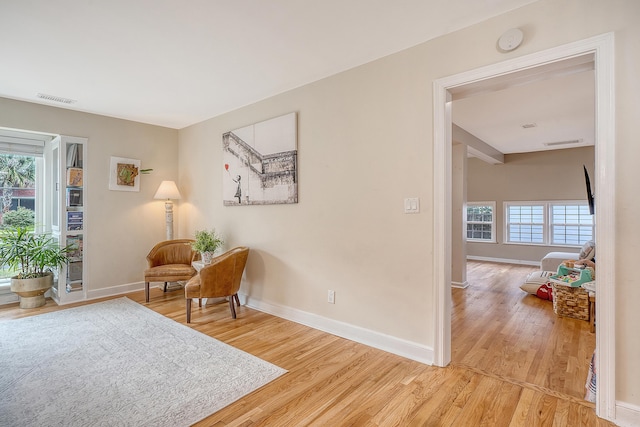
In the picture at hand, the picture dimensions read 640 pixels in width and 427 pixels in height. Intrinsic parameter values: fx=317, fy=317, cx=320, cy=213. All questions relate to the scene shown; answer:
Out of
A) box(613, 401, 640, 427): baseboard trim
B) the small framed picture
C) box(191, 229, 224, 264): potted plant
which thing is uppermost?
the small framed picture

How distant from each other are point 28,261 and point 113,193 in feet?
4.16

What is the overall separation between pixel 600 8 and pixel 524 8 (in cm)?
40

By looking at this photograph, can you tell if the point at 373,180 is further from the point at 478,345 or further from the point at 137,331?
the point at 137,331

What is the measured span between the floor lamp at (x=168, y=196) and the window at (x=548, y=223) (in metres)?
7.40

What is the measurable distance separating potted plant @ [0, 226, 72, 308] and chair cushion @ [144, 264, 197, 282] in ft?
3.54

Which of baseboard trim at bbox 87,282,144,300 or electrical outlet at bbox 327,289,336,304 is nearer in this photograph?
electrical outlet at bbox 327,289,336,304

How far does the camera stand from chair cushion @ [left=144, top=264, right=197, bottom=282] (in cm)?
408

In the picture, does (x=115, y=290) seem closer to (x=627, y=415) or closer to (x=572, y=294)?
(x=627, y=415)

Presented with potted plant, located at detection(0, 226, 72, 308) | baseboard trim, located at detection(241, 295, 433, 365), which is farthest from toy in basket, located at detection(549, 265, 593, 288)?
potted plant, located at detection(0, 226, 72, 308)

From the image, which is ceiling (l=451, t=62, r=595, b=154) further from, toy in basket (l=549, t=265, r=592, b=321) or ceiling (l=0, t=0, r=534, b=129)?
toy in basket (l=549, t=265, r=592, b=321)

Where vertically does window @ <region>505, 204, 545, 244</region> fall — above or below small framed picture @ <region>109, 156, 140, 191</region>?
below

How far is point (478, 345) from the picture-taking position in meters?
2.89

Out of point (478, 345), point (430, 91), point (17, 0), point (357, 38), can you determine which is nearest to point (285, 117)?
point (357, 38)

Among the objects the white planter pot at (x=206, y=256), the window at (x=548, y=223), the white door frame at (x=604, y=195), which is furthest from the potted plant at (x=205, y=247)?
the window at (x=548, y=223)
